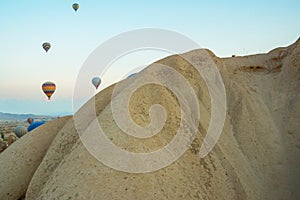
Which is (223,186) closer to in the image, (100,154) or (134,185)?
(134,185)

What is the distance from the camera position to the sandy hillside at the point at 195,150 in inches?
239

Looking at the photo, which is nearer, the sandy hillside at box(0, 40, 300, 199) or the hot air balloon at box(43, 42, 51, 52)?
the sandy hillside at box(0, 40, 300, 199)

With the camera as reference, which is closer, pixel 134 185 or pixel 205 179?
pixel 134 185

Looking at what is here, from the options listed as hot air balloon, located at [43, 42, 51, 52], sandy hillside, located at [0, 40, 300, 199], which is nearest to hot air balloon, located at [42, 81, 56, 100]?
hot air balloon, located at [43, 42, 51, 52]

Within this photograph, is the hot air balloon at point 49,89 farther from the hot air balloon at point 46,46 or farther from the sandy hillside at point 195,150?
the sandy hillside at point 195,150

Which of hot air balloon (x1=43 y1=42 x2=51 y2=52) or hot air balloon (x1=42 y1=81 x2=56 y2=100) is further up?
hot air balloon (x1=43 y1=42 x2=51 y2=52)

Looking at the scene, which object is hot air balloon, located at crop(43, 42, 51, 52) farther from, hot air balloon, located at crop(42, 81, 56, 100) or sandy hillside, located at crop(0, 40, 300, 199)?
sandy hillside, located at crop(0, 40, 300, 199)

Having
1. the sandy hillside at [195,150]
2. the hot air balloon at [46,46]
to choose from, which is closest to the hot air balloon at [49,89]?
the hot air balloon at [46,46]

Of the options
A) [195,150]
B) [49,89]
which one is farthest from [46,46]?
[195,150]

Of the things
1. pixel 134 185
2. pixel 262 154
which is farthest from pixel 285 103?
pixel 134 185

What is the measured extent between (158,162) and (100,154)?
3.89 feet

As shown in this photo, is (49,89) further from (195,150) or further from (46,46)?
(195,150)

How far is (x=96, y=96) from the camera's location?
962cm

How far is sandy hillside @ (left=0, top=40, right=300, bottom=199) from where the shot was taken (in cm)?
607
